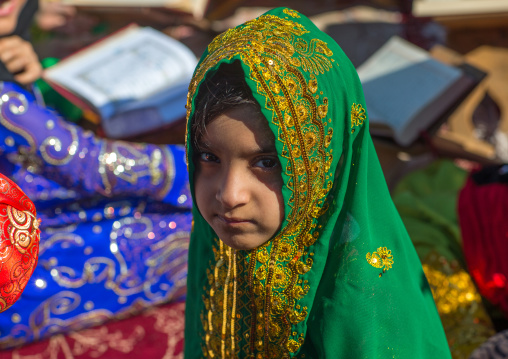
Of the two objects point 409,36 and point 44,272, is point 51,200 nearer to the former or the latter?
point 44,272

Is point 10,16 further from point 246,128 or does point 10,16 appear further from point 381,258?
point 381,258

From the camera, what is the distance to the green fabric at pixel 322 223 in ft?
2.74

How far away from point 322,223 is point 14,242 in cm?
49

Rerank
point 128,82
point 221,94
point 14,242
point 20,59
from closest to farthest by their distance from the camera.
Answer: point 14,242, point 221,94, point 20,59, point 128,82

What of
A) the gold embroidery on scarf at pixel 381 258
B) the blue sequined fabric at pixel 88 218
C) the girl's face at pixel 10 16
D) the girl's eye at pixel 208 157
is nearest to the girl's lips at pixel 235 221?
the girl's eye at pixel 208 157

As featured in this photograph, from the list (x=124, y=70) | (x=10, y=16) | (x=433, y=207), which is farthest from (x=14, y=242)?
(x=10, y=16)

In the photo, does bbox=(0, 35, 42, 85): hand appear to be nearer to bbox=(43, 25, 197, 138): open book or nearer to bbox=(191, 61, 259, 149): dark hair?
bbox=(43, 25, 197, 138): open book

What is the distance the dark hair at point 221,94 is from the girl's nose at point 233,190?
0.10m

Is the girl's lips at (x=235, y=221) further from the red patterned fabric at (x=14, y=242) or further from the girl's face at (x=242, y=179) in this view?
the red patterned fabric at (x=14, y=242)

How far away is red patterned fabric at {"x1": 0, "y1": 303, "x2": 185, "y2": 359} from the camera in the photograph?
1817 millimetres

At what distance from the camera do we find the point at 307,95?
33.1 inches

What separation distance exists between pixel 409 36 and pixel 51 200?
2754mm

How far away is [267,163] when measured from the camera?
845 millimetres

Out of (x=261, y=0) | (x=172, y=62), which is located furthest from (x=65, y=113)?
(x=261, y=0)
